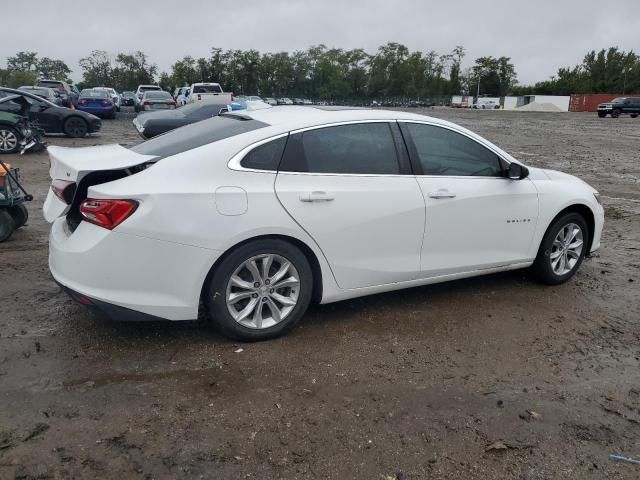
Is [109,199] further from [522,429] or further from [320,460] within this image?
[522,429]

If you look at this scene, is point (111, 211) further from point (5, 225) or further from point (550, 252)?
point (550, 252)

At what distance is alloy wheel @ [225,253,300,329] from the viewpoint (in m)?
3.66

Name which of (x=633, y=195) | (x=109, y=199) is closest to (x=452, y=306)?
(x=109, y=199)

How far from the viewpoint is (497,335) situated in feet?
13.5

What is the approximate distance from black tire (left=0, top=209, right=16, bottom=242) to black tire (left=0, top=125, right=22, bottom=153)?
8790mm

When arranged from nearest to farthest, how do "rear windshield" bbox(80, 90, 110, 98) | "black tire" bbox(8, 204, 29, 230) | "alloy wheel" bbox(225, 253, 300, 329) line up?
1. "alloy wheel" bbox(225, 253, 300, 329)
2. "black tire" bbox(8, 204, 29, 230)
3. "rear windshield" bbox(80, 90, 110, 98)

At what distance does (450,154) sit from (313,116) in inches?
46.7

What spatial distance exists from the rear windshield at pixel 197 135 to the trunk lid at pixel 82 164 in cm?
13

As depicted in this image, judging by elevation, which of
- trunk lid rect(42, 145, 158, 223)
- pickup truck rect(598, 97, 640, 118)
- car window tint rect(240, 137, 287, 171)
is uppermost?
pickup truck rect(598, 97, 640, 118)

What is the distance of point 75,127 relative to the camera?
58.5 ft

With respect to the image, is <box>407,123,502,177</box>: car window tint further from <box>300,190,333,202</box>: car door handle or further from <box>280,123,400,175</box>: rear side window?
<box>300,190,333,202</box>: car door handle

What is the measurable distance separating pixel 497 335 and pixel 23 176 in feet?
32.2

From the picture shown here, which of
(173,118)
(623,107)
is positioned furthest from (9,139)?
(623,107)

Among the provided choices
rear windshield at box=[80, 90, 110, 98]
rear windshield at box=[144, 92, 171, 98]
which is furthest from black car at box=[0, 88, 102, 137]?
rear windshield at box=[144, 92, 171, 98]
